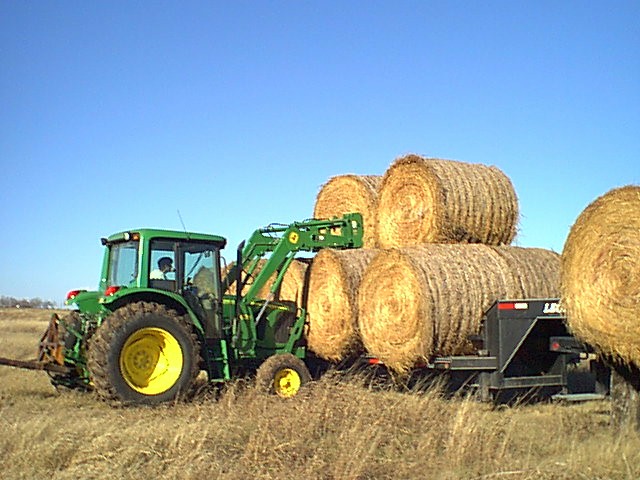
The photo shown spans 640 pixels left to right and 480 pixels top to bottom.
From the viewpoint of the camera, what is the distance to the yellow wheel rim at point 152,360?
8305 millimetres

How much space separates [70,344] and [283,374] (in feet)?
8.17

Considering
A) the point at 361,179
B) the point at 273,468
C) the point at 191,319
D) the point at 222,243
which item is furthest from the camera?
the point at 361,179

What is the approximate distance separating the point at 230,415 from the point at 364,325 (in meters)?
3.37

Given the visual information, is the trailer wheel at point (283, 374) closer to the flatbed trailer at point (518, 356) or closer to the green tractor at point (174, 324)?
the green tractor at point (174, 324)

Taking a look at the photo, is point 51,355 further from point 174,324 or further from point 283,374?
point 283,374

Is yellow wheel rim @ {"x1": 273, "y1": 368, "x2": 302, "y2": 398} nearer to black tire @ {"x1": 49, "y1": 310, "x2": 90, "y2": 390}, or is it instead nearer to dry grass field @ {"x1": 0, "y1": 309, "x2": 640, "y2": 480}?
dry grass field @ {"x1": 0, "y1": 309, "x2": 640, "y2": 480}

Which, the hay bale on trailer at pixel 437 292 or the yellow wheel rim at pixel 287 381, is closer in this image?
the hay bale on trailer at pixel 437 292

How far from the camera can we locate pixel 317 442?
596 centimetres

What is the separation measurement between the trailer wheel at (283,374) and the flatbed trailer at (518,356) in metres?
1.50

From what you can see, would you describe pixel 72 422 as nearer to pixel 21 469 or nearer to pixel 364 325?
pixel 21 469

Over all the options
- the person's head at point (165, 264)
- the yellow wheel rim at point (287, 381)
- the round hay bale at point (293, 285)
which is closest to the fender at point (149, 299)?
the person's head at point (165, 264)

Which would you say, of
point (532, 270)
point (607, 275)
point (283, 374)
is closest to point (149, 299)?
point (283, 374)

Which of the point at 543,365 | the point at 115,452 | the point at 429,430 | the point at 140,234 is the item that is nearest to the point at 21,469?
the point at 115,452

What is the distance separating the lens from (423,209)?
9758 millimetres
